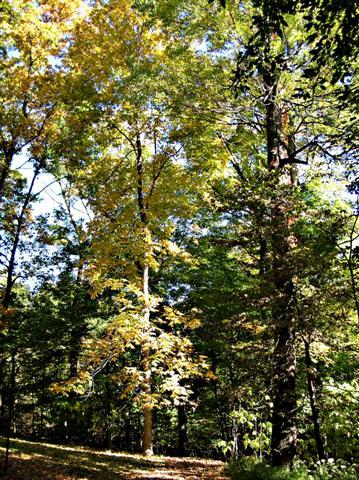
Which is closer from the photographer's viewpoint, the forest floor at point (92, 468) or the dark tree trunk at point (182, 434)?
the forest floor at point (92, 468)

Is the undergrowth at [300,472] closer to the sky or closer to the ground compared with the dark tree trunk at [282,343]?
closer to the ground

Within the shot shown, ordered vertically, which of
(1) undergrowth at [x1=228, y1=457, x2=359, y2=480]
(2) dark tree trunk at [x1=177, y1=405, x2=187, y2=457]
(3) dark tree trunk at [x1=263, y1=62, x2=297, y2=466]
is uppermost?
(3) dark tree trunk at [x1=263, y1=62, x2=297, y2=466]

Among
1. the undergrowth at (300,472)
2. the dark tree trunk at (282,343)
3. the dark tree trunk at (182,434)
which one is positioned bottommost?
the dark tree trunk at (182,434)

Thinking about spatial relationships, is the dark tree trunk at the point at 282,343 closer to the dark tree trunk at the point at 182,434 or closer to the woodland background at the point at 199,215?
the woodland background at the point at 199,215

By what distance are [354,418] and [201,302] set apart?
23.9 ft

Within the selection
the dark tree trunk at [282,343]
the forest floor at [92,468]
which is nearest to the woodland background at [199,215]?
the dark tree trunk at [282,343]

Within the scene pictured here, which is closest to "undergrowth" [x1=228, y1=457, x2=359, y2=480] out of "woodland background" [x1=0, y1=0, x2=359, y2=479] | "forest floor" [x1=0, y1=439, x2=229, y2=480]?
"woodland background" [x1=0, y1=0, x2=359, y2=479]

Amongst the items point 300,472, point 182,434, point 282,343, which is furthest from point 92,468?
point 182,434

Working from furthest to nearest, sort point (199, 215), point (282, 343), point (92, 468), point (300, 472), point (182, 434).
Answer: point (182, 434), point (199, 215), point (92, 468), point (282, 343), point (300, 472)

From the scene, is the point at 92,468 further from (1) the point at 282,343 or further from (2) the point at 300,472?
(1) the point at 282,343

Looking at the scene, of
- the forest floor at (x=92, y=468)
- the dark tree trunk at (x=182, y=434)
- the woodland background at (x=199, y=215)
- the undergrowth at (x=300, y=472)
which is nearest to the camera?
the undergrowth at (x=300, y=472)

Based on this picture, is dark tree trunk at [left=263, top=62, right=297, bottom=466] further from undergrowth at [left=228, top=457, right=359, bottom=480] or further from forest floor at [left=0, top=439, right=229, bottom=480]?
forest floor at [left=0, top=439, right=229, bottom=480]

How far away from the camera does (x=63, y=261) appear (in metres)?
15.9

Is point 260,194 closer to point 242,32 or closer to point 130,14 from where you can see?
point 242,32
